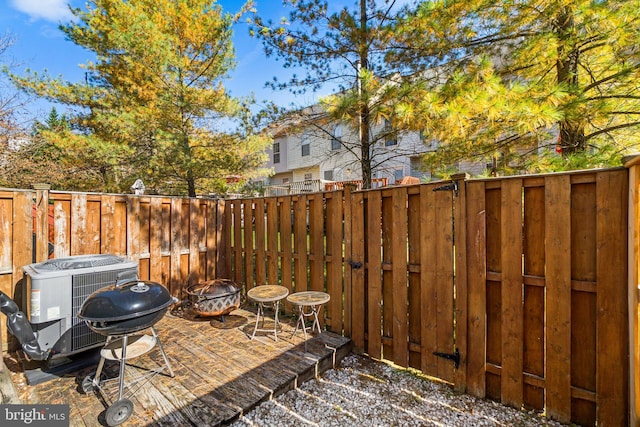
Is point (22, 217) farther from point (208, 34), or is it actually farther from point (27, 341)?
point (208, 34)

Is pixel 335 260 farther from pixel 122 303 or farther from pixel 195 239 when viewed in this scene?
pixel 195 239

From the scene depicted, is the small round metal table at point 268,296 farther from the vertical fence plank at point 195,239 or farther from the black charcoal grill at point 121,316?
the vertical fence plank at point 195,239

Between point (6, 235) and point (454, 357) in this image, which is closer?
point (454, 357)

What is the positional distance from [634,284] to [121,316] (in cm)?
362

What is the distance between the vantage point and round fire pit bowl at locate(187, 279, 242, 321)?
377cm

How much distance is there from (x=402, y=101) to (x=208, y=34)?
6217 millimetres

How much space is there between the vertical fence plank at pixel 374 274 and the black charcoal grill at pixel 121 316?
6.91ft

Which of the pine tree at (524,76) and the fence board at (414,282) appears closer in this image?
the fence board at (414,282)

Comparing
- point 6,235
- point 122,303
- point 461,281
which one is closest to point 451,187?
point 461,281

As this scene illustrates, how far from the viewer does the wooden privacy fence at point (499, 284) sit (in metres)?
2.00

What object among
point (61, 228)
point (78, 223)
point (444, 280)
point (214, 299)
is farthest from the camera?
point (214, 299)

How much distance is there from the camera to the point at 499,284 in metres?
2.45

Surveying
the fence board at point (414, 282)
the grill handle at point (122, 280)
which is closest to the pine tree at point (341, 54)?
the fence board at point (414, 282)

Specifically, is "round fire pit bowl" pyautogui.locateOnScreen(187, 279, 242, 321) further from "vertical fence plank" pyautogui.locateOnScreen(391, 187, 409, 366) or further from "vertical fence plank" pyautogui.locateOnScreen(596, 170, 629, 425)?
"vertical fence plank" pyautogui.locateOnScreen(596, 170, 629, 425)
